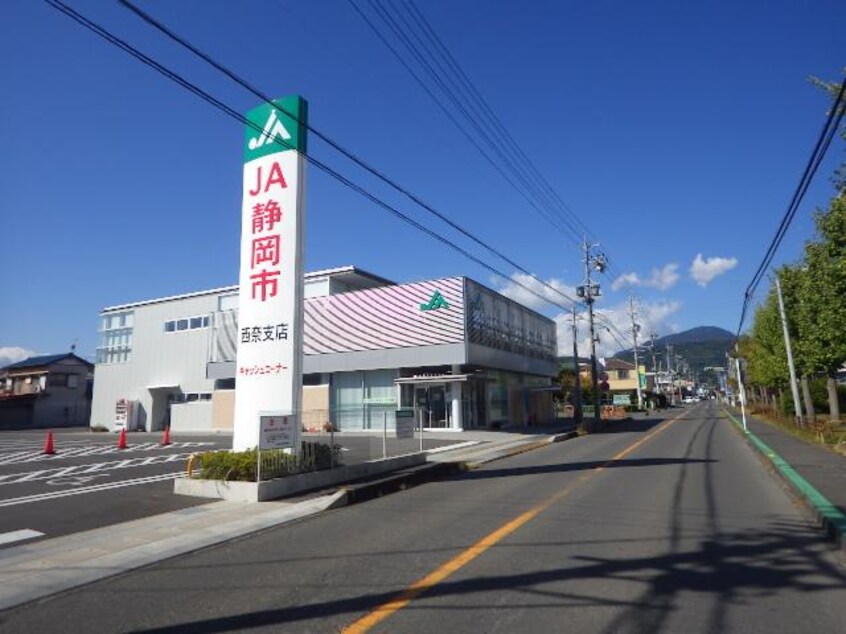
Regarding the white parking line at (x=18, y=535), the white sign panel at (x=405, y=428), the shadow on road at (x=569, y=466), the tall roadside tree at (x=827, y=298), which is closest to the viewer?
the white parking line at (x=18, y=535)

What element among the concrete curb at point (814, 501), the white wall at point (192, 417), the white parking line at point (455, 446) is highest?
the white wall at point (192, 417)

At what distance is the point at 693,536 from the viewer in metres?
7.72

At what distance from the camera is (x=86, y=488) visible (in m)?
13.6

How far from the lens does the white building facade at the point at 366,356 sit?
34.8 m

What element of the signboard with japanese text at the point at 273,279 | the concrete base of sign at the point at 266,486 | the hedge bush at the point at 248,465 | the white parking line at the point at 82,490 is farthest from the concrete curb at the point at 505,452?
the white parking line at the point at 82,490

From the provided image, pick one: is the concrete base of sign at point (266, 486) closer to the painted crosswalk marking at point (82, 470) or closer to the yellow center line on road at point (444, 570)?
the yellow center line on road at point (444, 570)

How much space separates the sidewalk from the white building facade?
18.5m

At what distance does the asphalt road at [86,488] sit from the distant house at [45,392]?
4671 cm

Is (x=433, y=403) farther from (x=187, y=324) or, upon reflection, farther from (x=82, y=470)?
(x=187, y=324)

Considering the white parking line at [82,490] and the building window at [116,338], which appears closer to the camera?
the white parking line at [82,490]

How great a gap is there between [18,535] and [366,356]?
2795cm

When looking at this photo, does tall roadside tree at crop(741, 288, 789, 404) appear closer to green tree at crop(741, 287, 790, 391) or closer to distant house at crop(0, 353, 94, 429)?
green tree at crop(741, 287, 790, 391)

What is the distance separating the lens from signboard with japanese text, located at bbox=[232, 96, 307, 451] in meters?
A: 13.5

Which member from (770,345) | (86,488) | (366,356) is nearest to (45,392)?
(366,356)
